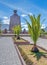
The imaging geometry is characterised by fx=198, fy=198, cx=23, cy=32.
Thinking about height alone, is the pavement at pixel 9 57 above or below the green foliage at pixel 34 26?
below

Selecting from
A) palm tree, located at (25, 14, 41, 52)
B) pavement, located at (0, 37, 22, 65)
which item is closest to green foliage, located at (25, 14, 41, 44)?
palm tree, located at (25, 14, 41, 52)

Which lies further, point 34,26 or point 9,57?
point 34,26

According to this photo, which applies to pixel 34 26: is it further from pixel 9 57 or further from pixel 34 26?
pixel 9 57

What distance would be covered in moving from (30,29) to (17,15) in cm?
6532

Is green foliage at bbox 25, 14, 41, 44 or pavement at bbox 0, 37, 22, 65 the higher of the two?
green foliage at bbox 25, 14, 41, 44

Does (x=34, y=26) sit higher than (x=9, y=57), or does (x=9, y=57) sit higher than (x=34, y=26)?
(x=34, y=26)

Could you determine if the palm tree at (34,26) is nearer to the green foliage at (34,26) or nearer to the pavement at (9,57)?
the green foliage at (34,26)

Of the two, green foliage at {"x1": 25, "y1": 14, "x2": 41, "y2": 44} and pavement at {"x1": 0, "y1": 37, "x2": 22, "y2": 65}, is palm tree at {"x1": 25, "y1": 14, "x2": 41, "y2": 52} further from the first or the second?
pavement at {"x1": 0, "y1": 37, "x2": 22, "y2": 65}

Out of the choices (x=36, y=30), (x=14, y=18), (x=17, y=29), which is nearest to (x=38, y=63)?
(x=36, y=30)

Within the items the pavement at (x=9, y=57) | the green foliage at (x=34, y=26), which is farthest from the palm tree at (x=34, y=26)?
the pavement at (x=9, y=57)

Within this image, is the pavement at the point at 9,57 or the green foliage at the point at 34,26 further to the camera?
the green foliage at the point at 34,26

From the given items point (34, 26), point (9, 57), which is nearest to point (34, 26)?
point (34, 26)

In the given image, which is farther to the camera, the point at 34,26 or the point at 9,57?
the point at 34,26

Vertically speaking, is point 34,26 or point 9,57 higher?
point 34,26
